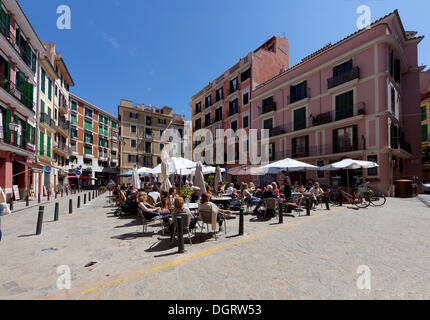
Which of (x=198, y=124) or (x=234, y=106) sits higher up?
(x=234, y=106)

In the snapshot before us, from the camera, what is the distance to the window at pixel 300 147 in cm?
2183

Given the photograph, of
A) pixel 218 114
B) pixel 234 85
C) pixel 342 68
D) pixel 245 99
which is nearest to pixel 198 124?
pixel 218 114

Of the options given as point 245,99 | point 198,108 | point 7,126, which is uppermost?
point 198,108

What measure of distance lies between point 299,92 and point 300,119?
9.87 feet

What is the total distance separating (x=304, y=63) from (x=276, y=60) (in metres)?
8.04

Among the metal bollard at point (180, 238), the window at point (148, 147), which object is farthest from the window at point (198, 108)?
the metal bollard at point (180, 238)

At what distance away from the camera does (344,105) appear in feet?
63.0

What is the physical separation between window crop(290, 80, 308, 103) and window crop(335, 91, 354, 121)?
346cm

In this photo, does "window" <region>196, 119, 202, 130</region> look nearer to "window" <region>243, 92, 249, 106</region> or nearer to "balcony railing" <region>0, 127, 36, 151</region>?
"window" <region>243, 92, 249, 106</region>

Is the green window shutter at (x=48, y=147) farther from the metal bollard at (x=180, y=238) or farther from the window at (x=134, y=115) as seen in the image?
the metal bollard at (x=180, y=238)

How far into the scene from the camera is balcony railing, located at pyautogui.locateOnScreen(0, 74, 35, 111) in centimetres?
1406

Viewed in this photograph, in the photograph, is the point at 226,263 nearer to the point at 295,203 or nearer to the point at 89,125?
the point at 295,203

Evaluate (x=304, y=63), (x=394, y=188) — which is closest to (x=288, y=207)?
(x=394, y=188)

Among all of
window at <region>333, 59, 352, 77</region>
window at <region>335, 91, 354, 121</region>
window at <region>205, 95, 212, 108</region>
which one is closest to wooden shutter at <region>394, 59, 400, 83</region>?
→ window at <region>333, 59, 352, 77</region>
